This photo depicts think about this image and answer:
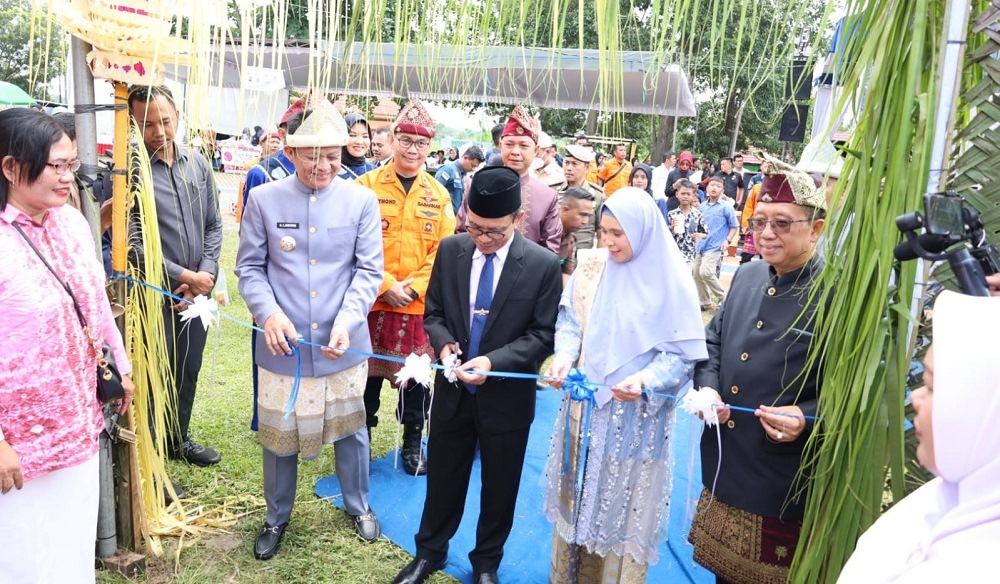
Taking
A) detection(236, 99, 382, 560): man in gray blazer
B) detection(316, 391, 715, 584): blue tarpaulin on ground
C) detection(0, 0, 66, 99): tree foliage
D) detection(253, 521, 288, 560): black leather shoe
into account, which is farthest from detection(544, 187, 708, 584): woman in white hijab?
detection(0, 0, 66, 99): tree foliage

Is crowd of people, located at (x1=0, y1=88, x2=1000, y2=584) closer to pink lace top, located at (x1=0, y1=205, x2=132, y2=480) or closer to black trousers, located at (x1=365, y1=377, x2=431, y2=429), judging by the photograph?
pink lace top, located at (x1=0, y1=205, x2=132, y2=480)

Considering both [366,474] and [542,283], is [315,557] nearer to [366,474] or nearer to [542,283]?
[366,474]

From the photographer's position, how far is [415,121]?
4.16 metres

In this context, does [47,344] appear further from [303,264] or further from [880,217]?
[880,217]

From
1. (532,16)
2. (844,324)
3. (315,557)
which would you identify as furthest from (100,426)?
(844,324)

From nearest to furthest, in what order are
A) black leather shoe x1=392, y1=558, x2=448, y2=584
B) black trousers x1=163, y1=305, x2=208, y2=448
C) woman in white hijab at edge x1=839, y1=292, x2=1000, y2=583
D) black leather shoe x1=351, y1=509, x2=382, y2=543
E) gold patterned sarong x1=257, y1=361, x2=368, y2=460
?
woman in white hijab at edge x1=839, y1=292, x2=1000, y2=583 → black leather shoe x1=392, y1=558, x2=448, y2=584 → gold patterned sarong x1=257, y1=361, x2=368, y2=460 → black leather shoe x1=351, y1=509, x2=382, y2=543 → black trousers x1=163, y1=305, x2=208, y2=448

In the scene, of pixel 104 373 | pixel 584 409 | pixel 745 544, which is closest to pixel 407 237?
pixel 584 409

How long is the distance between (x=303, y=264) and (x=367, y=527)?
4.38 feet

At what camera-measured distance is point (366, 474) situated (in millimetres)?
3645

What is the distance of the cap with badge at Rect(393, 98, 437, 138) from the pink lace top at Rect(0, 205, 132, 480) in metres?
2.03

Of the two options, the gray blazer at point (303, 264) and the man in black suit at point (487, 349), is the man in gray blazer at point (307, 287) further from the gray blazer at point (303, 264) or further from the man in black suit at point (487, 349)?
the man in black suit at point (487, 349)

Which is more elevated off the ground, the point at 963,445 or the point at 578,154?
the point at 578,154

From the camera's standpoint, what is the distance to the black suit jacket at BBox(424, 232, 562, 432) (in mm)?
3004

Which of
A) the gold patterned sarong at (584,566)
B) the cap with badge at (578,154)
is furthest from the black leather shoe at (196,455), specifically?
the cap with badge at (578,154)
